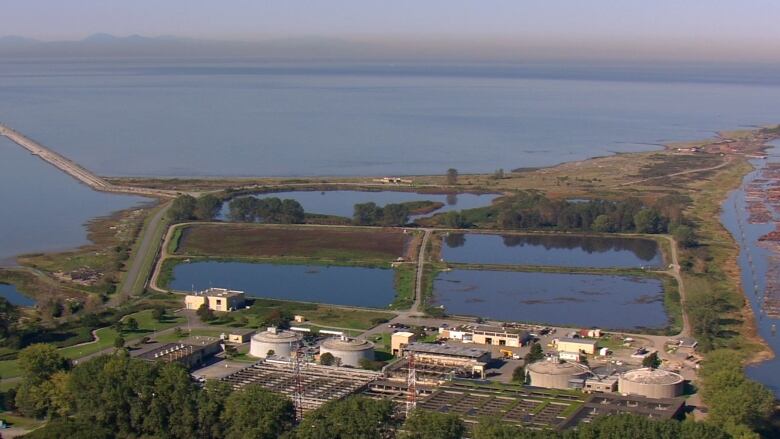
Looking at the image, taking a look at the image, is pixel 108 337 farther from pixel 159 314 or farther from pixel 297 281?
pixel 297 281

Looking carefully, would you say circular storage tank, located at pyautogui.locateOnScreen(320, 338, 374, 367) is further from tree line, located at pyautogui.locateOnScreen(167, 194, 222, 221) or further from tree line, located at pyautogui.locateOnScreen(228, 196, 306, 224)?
tree line, located at pyautogui.locateOnScreen(167, 194, 222, 221)

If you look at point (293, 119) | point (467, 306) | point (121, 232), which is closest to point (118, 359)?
point (467, 306)

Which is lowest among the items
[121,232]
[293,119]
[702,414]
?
[702,414]

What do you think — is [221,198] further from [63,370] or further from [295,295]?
[63,370]

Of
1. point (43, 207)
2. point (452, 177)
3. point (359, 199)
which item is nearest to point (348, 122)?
point (452, 177)

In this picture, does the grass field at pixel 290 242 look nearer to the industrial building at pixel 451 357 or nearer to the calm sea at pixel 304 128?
the calm sea at pixel 304 128

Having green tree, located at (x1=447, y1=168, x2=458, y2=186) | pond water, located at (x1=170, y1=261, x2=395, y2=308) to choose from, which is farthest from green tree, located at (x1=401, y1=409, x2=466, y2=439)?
green tree, located at (x1=447, y1=168, x2=458, y2=186)

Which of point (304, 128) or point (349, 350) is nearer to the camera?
point (349, 350)
